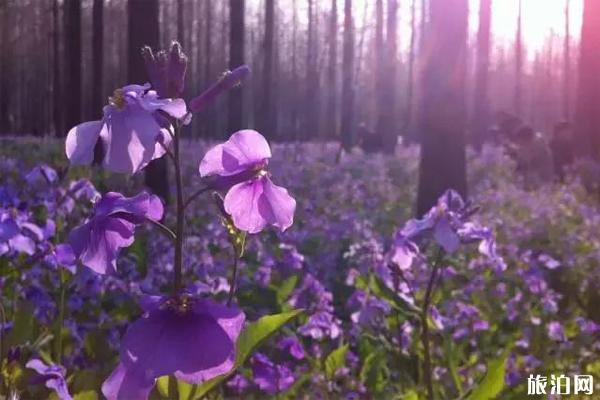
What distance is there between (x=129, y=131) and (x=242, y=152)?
0.20 metres

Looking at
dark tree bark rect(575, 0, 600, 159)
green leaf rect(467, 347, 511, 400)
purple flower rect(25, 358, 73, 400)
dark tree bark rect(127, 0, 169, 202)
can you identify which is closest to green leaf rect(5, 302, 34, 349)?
purple flower rect(25, 358, 73, 400)

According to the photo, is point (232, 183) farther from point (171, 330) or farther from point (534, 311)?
point (534, 311)

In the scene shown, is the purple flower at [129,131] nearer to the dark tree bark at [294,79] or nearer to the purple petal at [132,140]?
the purple petal at [132,140]

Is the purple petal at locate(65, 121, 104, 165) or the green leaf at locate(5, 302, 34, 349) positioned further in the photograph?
the green leaf at locate(5, 302, 34, 349)

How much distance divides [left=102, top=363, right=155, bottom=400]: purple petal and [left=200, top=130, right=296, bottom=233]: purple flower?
11.0 inches

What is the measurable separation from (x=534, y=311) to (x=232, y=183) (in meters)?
4.46

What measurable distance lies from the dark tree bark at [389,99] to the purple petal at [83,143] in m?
25.6

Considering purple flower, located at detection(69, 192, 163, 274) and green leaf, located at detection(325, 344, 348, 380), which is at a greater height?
purple flower, located at detection(69, 192, 163, 274)

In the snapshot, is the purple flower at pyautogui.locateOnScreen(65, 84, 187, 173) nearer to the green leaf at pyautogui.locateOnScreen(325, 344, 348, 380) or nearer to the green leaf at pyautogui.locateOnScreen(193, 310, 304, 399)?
the green leaf at pyautogui.locateOnScreen(193, 310, 304, 399)

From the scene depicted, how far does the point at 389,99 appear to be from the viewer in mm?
30359

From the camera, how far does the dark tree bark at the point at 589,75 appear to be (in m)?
15.8

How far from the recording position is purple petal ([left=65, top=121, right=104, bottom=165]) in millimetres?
1305

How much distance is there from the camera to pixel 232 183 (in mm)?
1368

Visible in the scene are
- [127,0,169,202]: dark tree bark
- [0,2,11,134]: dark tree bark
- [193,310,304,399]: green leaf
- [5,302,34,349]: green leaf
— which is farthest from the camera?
[0,2,11,134]: dark tree bark
